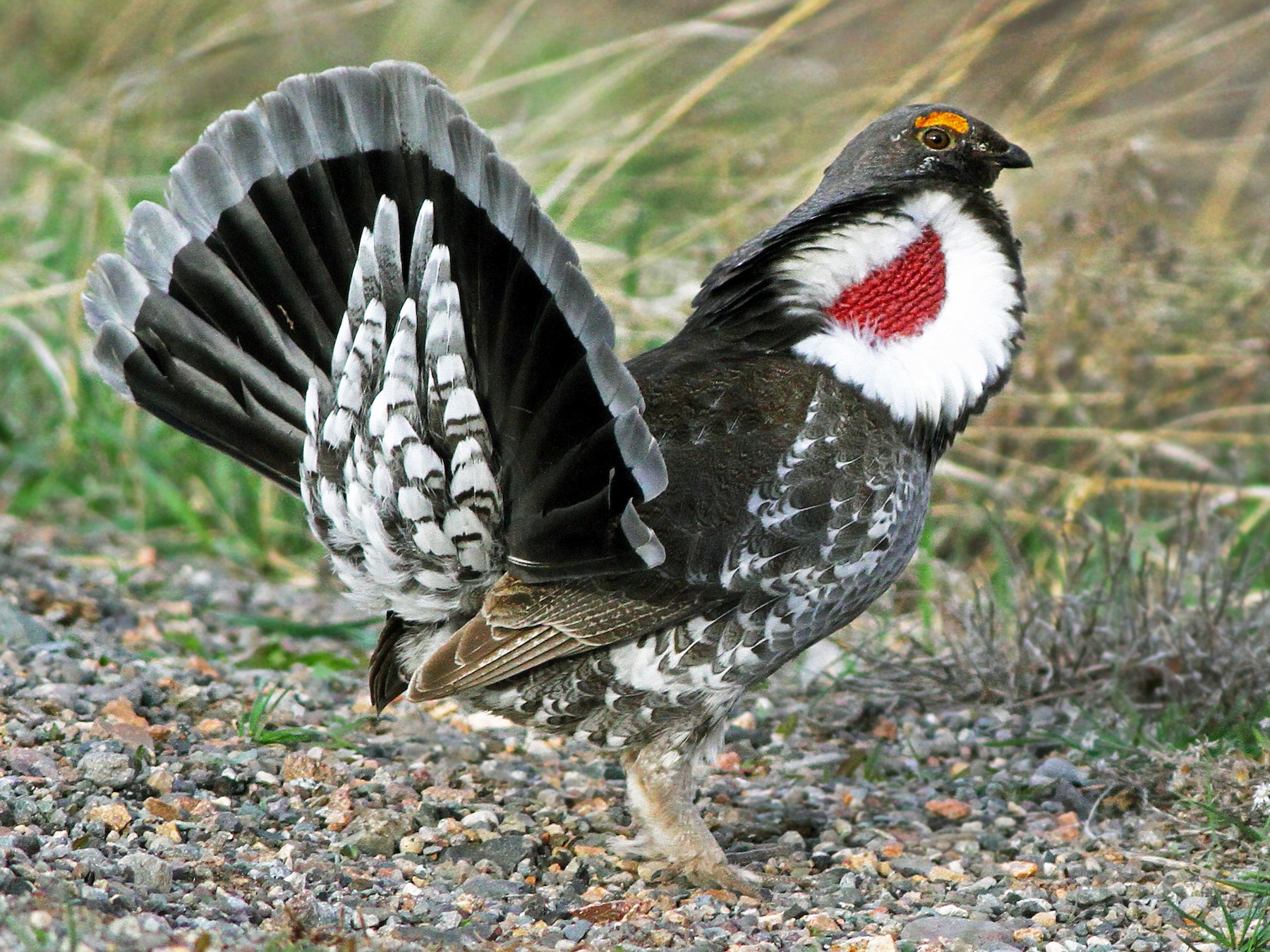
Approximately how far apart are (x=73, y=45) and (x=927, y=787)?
803 centimetres

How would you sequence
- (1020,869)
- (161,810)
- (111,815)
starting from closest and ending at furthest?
A: (111,815)
(161,810)
(1020,869)

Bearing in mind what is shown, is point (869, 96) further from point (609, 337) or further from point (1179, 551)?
point (609, 337)

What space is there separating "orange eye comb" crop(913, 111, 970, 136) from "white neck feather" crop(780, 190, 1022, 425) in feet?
0.60

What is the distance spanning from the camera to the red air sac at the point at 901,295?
3.75m

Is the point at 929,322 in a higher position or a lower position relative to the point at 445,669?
higher

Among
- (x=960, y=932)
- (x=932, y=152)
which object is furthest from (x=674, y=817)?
(x=932, y=152)

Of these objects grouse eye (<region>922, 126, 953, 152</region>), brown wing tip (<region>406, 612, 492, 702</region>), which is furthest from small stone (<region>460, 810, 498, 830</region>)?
grouse eye (<region>922, 126, 953, 152</region>)

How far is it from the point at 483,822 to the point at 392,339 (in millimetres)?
1277

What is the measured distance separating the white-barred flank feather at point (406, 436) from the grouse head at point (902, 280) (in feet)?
2.93

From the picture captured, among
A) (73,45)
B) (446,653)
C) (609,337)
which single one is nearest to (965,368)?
(609,337)

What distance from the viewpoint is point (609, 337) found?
3.09 meters

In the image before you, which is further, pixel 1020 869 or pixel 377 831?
pixel 1020 869

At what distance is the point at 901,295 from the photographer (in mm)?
3791

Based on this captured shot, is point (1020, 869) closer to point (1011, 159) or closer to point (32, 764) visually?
point (1011, 159)
